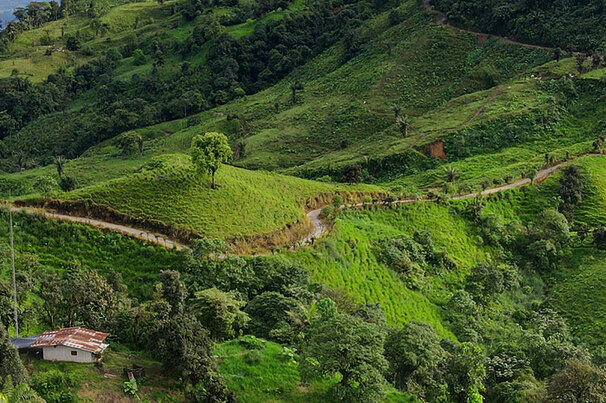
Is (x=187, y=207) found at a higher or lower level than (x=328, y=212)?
higher

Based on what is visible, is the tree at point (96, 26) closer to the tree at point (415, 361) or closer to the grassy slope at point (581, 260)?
the grassy slope at point (581, 260)

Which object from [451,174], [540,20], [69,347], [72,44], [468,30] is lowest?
[451,174]

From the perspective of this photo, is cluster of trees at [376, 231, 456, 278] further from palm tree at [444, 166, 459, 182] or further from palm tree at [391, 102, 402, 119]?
palm tree at [391, 102, 402, 119]

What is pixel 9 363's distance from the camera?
23.1 meters

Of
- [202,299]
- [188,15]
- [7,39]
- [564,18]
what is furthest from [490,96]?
[7,39]

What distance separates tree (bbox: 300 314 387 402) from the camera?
27.0 m

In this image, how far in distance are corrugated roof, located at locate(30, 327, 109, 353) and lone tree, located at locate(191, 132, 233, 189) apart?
21.5 meters

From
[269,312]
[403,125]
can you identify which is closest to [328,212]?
[269,312]

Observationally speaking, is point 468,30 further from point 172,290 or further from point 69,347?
point 69,347

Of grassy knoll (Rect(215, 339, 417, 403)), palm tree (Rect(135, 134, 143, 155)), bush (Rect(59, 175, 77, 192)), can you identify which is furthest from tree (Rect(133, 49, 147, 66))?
grassy knoll (Rect(215, 339, 417, 403))

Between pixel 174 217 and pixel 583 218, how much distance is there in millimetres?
44425

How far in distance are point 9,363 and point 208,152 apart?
1061 inches

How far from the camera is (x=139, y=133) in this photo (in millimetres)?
125250

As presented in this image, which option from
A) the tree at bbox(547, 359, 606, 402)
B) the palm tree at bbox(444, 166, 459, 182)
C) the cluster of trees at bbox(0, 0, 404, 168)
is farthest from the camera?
the cluster of trees at bbox(0, 0, 404, 168)
